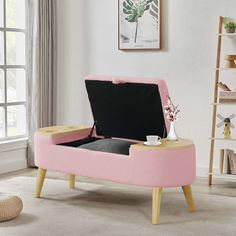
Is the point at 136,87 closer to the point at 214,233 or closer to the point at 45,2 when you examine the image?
the point at 214,233

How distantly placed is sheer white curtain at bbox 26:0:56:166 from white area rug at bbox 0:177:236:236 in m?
0.97

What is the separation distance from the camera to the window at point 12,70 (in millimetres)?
5594

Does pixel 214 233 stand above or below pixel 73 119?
below

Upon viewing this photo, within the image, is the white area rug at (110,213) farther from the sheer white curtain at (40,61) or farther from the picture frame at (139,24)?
the picture frame at (139,24)

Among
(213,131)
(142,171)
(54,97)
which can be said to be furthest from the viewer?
(54,97)

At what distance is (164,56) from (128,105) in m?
1.16

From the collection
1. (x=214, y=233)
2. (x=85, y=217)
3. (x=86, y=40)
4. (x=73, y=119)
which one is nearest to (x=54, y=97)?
(x=73, y=119)

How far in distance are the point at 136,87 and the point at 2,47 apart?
1882 mm

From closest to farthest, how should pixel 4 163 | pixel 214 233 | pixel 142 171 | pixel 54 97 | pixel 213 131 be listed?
1. pixel 214 233
2. pixel 142 171
3. pixel 213 131
4. pixel 4 163
5. pixel 54 97

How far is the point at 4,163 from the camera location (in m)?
5.54

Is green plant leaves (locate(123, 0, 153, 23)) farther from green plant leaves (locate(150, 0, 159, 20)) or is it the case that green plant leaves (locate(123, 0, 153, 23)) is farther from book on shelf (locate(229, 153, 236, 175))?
book on shelf (locate(229, 153, 236, 175))

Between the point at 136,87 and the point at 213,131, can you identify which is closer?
the point at 136,87

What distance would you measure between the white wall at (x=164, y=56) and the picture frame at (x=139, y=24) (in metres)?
0.07

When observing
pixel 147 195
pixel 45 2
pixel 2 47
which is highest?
pixel 45 2
